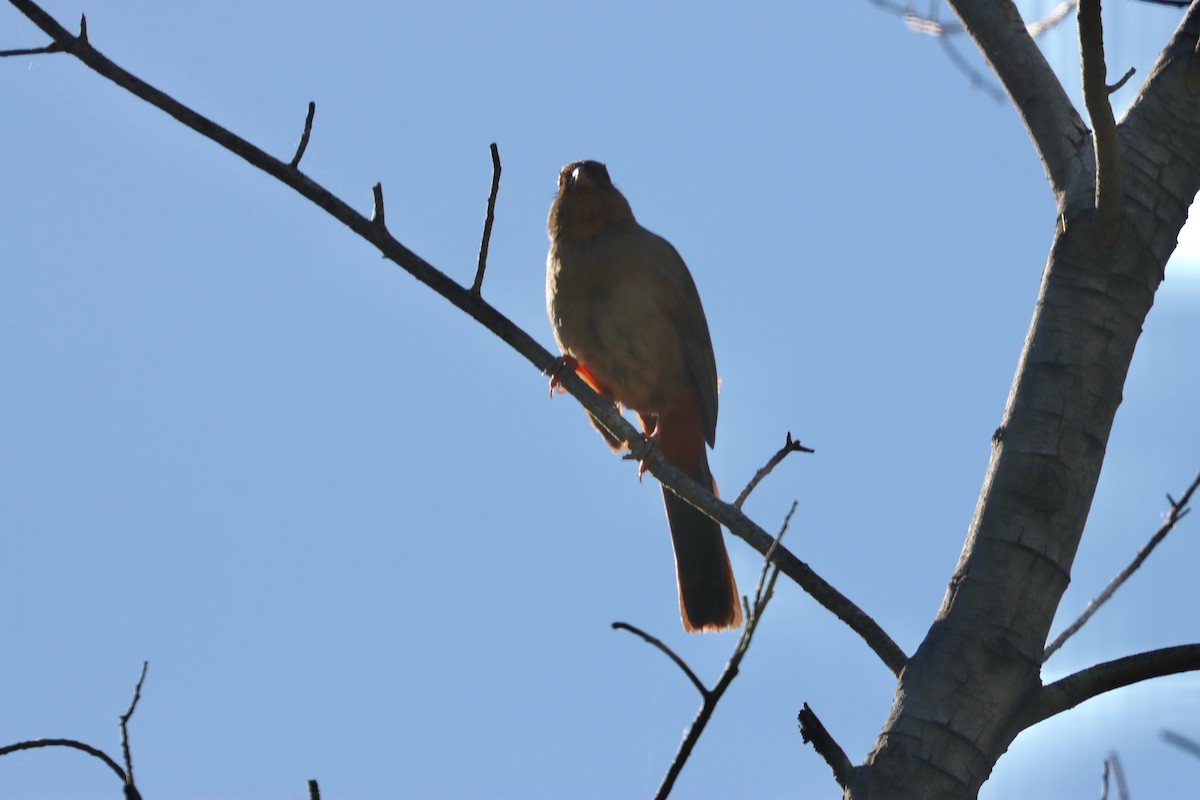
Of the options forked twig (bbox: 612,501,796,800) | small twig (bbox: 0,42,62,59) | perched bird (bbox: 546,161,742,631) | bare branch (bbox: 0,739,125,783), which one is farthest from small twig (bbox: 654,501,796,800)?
perched bird (bbox: 546,161,742,631)

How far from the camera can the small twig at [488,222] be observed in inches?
122

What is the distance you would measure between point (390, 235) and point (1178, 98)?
6.11ft

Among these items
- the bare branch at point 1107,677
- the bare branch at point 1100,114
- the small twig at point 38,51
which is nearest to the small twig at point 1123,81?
the bare branch at point 1100,114

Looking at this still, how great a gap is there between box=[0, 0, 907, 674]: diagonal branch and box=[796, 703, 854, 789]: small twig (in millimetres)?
294

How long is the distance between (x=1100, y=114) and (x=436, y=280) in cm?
154

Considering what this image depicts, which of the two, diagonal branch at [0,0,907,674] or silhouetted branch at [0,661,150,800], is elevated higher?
diagonal branch at [0,0,907,674]

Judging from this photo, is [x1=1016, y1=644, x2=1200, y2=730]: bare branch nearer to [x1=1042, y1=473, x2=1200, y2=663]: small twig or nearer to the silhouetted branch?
[x1=1042, y1=473, x2=1200, y2=663]: small twig

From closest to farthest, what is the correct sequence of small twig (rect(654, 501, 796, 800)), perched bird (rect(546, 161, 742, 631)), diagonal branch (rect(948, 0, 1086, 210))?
small twig (rect(654, 501, 796, 800)) < diagonal branch (rect(948, 0, 1086, 210)) < perched bird (rect(546, 161, 742, 631))

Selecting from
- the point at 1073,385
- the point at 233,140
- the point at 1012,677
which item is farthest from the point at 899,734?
the point at 233,140

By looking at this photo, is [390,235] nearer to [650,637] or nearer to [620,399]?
[650,637]

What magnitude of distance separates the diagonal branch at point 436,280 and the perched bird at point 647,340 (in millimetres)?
1952

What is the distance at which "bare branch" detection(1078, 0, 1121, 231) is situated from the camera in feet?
8.41

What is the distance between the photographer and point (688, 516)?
5875 mm

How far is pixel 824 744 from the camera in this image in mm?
2488
